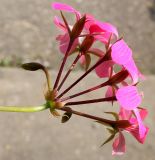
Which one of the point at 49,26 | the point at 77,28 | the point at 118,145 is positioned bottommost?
the point at 49,26

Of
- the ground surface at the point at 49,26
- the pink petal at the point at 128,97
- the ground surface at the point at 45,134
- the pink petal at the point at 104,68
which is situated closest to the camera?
the pink petal at the point at 128,97

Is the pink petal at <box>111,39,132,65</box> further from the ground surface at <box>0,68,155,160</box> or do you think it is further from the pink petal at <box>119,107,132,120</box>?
the ground surface at <box>0,68,155,160</box>

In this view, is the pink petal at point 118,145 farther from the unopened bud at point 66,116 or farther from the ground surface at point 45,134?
the ground surface at point 45,134

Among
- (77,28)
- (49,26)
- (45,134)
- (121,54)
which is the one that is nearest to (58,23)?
(77,28)

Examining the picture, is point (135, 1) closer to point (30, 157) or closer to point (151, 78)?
point (151, 78)

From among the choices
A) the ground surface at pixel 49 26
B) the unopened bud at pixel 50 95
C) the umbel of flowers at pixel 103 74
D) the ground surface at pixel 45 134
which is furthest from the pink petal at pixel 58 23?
the ground surface at pixel 49 26

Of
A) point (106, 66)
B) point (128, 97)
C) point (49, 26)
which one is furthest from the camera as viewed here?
point (49, 26)

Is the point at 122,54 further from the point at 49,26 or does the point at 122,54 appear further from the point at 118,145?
the point at 49,26
